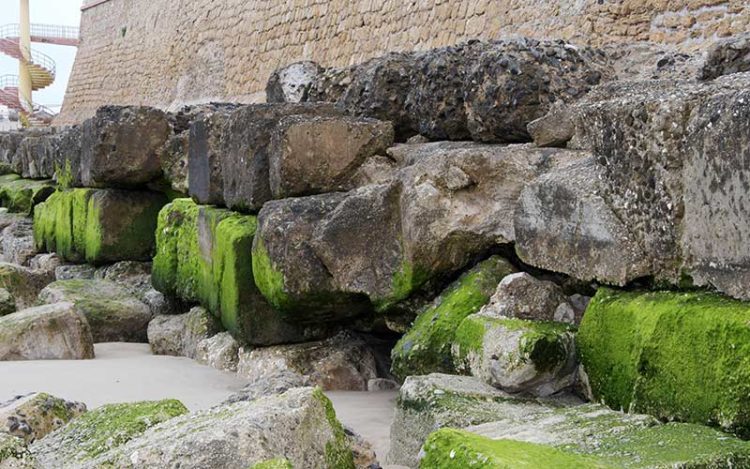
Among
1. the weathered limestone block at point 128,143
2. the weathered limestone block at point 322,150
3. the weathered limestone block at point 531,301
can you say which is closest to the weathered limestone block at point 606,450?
the weathered limestone block at point 531,301

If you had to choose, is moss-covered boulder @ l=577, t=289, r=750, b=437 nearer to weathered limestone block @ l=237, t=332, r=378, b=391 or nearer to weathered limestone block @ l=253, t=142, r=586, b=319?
weathered limestone block @ l=253, t=142, r=586, b=319

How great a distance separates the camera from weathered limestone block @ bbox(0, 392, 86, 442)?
3137mm

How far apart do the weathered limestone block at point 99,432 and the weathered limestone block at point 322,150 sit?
1351 millimetres

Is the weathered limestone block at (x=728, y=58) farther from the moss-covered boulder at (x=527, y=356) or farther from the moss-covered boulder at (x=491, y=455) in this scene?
the moss-covered boulder at (x=491, y=455)

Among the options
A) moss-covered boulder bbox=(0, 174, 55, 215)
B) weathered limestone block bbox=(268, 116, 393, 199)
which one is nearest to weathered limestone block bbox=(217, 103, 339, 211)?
weathered limestone block bbox=(268, 116, 393, 199)

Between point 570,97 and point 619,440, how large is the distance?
162 centimetres

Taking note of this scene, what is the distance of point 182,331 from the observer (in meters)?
5.41

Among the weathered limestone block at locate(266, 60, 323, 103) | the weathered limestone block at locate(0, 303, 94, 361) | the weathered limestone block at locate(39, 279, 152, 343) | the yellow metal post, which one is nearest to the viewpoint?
the weathered limestone block at locate(0, 303, 94, 361)

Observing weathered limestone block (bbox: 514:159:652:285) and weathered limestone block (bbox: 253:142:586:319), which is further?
weathered limestone block (bbox: 253:142:586:319)

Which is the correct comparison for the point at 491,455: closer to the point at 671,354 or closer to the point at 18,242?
the point at 671,354

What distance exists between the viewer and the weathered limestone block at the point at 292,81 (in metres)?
5.61

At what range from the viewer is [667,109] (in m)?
2.52

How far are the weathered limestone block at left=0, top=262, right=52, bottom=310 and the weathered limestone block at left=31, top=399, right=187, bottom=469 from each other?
437 centimetres

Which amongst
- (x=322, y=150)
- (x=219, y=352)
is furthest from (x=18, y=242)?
(x=322, y=150)
